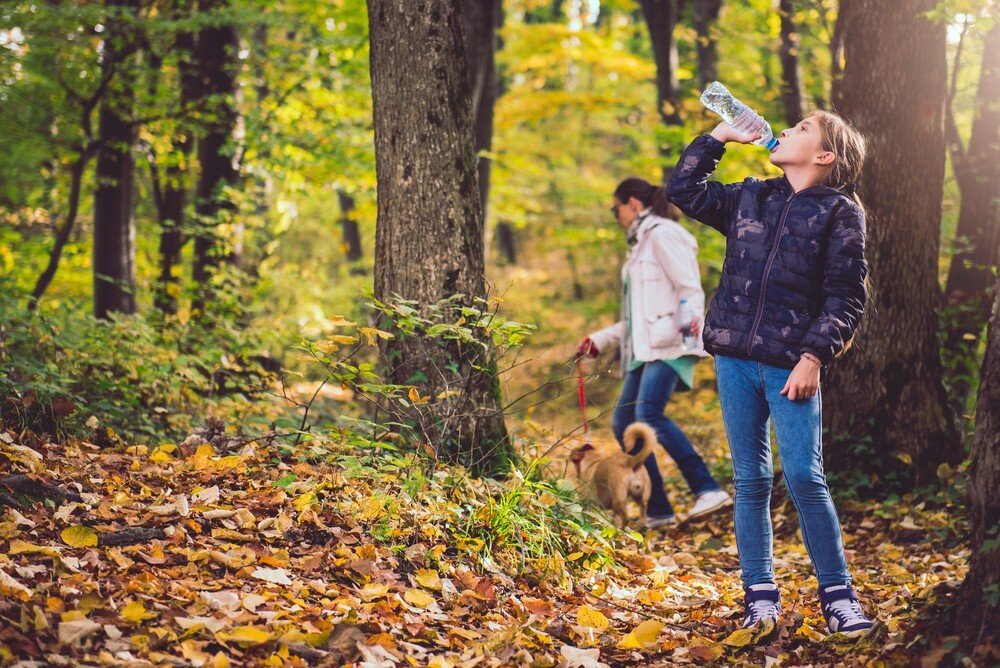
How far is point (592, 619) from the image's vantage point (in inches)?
142

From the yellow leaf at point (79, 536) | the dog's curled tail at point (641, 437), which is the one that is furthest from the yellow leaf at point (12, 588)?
the dog's curled tail at point (641, 437)

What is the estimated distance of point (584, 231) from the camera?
707 inches

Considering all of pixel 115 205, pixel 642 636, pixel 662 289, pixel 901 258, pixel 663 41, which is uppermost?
pixel 663 41

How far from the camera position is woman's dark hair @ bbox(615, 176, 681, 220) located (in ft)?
18.9

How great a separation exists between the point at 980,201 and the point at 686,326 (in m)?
5.24

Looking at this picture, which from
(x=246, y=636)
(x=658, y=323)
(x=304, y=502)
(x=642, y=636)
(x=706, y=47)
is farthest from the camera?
(x=706, y=47)

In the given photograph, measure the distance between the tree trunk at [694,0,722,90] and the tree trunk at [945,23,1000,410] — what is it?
5080mm

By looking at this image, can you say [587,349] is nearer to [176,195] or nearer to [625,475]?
[625,475]

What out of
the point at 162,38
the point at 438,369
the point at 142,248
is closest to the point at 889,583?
the point at 438,369

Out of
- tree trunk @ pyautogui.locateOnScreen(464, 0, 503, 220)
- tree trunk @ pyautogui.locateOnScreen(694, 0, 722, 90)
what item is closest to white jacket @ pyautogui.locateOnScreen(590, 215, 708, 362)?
tree trunk @ pyautogui.locateOnScreen(464, 0, 503, 220)

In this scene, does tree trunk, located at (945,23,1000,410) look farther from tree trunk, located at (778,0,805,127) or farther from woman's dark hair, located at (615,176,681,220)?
woman's dark hair, located at (615,176,681,220)

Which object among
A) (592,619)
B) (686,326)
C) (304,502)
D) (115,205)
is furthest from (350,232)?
(592,619)

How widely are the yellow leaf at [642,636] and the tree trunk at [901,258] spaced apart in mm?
2877

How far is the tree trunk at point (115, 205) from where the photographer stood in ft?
33.0
